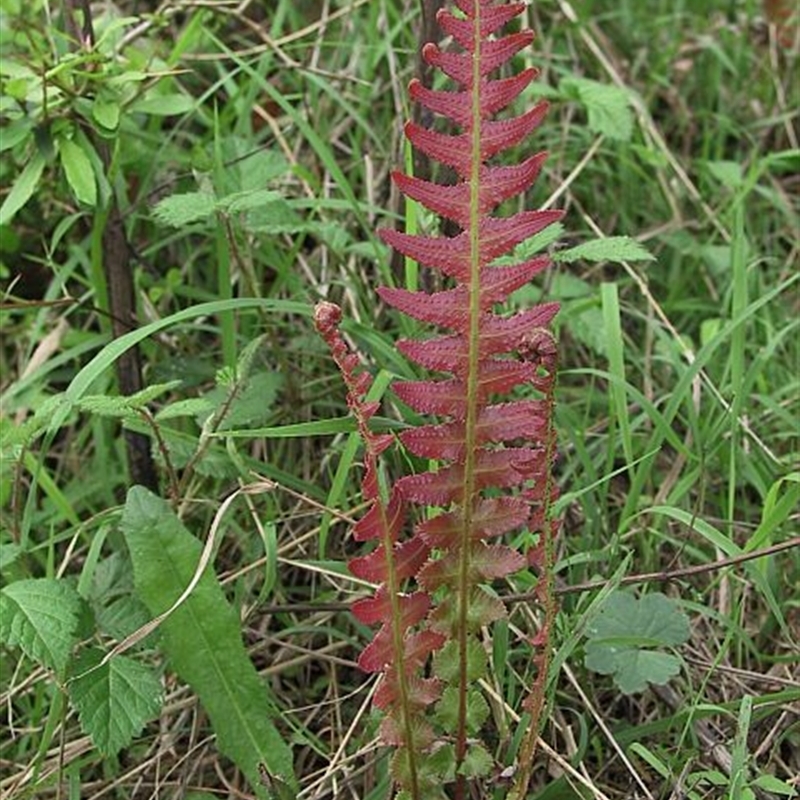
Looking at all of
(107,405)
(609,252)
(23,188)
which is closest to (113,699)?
(107,405)

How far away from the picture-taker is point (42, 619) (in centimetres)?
160

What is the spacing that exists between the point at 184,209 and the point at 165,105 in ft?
0.74

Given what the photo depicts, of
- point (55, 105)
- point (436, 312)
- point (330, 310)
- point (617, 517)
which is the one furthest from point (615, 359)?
point (55, 105)

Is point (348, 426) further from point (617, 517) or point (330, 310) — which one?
point (617, 517)

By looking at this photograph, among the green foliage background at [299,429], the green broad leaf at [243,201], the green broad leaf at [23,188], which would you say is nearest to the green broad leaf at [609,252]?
the green foliage background at [299,429]

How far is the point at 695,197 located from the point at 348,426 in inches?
47.6

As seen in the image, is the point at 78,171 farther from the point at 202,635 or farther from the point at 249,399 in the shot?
the point at 202,635

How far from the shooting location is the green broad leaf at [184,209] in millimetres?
1856

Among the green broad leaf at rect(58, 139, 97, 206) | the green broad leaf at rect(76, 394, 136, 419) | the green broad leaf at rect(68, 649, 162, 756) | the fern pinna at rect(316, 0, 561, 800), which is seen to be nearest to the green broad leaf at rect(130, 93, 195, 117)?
the green broad leaf at rect(58, 139, 97, 206)

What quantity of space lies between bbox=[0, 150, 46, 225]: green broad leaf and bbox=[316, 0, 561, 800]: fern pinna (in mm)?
707

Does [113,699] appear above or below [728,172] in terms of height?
below

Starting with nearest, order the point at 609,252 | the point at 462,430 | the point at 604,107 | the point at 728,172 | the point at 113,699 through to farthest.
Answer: the point at 462,430 < the point at 113,699 < the point at 609,252 < the point at 604,107 < the point at 728,172

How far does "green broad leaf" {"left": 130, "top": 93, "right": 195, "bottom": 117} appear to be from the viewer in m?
2.00

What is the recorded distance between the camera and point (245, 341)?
7.14 ft
